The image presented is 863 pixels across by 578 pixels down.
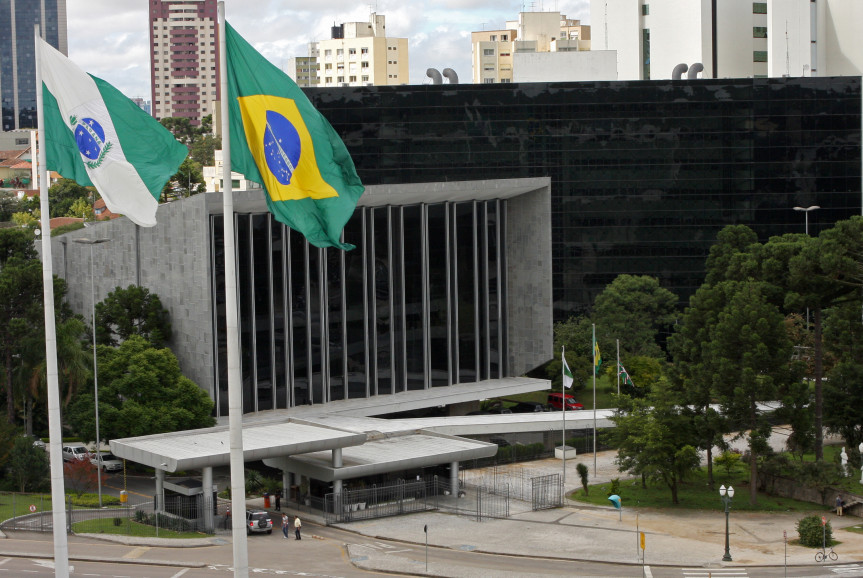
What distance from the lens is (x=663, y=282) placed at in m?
118

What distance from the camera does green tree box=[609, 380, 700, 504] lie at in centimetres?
6362

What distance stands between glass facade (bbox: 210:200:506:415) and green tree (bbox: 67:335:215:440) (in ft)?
15.6

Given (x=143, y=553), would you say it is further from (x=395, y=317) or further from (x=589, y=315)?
(x=589, y=315)

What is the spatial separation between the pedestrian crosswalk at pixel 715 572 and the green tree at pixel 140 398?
1269 inches

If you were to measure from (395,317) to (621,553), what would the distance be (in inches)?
1429

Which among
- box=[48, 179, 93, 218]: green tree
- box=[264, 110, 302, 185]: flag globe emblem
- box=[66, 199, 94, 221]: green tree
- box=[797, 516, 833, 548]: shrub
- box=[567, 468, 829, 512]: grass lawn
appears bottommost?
box=[567, 468, 829, 512]: grass lawn

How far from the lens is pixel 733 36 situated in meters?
139

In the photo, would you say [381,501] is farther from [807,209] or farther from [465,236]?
[807,209]

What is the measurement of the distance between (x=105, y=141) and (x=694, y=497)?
1852 inches

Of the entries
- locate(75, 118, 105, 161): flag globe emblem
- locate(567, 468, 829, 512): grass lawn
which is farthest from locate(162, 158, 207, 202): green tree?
locate(75, 118, 105, 161): flag globe emblem

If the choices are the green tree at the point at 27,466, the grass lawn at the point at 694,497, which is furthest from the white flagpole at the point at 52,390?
the grass lawn at the point at 694,497

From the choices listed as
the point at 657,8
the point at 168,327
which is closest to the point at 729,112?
the point at 657,8

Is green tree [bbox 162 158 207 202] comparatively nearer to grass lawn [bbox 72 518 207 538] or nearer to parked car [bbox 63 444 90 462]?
parked car [bbox 63 444 90 462]

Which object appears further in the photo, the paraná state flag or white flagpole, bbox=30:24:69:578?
the paraná state flag
